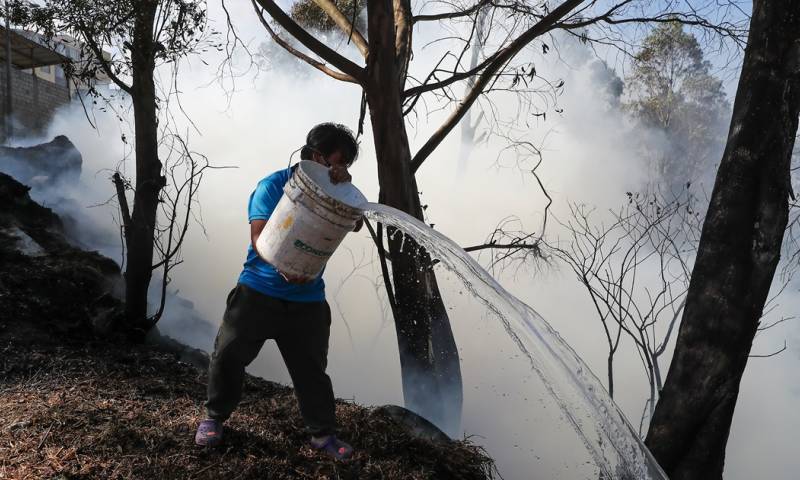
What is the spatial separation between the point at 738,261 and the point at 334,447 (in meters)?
1.98

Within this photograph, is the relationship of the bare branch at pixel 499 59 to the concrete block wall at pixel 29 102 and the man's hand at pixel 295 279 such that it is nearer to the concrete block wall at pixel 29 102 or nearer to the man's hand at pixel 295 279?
the man's hand at pixel 295 279

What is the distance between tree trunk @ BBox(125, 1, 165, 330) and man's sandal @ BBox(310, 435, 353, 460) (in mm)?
2871

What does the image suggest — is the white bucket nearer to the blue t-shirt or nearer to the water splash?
the blue t-shirt

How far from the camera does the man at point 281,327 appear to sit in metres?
2.57

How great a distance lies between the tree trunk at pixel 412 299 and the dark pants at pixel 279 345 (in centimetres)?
153

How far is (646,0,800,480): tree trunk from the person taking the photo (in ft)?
9.11

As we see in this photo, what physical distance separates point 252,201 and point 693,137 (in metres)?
25.5

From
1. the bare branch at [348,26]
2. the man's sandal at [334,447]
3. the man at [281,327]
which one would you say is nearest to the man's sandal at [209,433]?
the man at [281,327]

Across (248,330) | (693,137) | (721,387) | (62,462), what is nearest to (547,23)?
(721,387)

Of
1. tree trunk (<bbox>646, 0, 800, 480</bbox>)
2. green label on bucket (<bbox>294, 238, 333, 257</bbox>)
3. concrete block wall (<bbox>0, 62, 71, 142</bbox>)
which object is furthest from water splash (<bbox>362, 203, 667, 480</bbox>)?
concrete block wall (<bbox>0, 62, 71, 142</bbox>)

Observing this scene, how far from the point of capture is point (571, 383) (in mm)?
2756

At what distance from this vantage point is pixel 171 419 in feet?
9.57

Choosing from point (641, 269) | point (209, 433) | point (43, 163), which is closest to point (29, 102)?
point (43, 163)

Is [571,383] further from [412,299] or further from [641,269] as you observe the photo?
[641,269]
